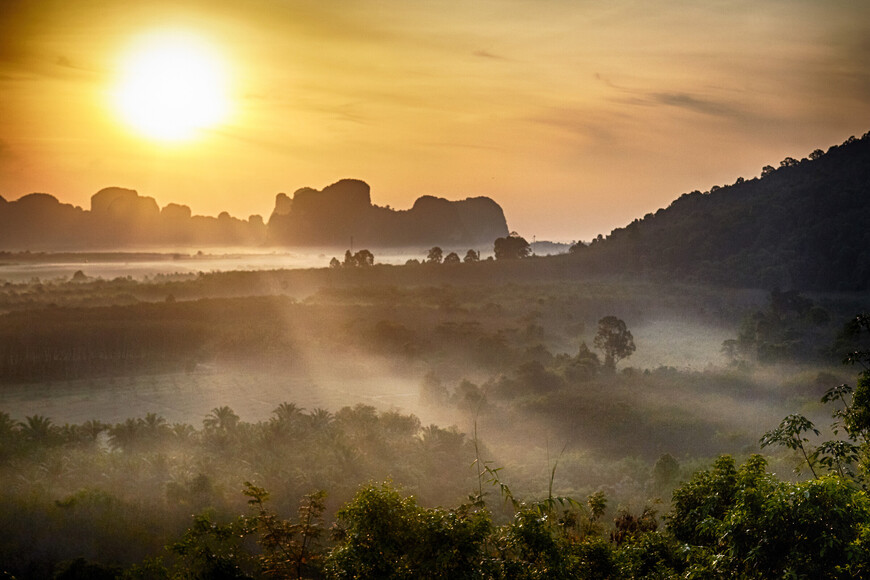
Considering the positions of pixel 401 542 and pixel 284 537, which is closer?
pixel 401 542

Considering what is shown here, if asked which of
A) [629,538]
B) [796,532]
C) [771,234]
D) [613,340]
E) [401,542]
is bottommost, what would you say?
[613,340]

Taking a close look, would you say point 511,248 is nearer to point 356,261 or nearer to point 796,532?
point 356,261

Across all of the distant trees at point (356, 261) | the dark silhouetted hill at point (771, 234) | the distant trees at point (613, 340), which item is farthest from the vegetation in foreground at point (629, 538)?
the distant trees at point (356, 261)

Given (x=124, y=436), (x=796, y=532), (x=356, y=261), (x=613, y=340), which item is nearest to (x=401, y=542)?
(x=796, y=532)

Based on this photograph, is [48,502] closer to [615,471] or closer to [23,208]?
[615,471]

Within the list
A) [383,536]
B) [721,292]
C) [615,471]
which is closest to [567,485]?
[615,471]

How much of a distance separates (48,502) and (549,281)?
124 meters

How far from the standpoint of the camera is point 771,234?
13775 centimetres

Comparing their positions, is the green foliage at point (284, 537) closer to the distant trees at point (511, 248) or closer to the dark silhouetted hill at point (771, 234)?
the dark silhouetted hill at point (771, 234)

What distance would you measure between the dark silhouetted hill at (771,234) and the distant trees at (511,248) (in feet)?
42.8

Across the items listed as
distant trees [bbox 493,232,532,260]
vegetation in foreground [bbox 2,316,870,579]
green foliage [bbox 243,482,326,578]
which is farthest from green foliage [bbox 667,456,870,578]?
distant trees [bbox 493,232,532,260]

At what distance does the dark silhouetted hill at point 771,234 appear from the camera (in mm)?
122375

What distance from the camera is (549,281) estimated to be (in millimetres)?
142500

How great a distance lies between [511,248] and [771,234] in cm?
5763
